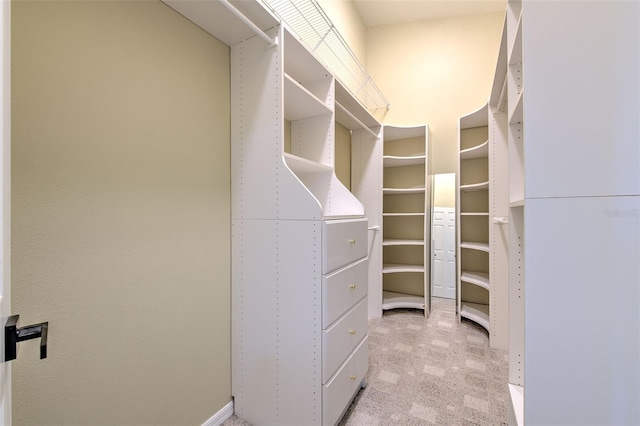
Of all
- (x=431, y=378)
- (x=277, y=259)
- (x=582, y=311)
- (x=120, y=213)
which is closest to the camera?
(x=582, y=311)

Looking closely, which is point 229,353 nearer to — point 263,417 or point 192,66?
point 263,417

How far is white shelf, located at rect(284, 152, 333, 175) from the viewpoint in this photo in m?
1.53

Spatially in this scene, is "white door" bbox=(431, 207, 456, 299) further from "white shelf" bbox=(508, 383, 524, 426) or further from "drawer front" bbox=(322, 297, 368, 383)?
"white shelf" bbox=(508, 383, 524, 426)

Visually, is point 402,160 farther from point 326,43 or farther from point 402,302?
point 402,302

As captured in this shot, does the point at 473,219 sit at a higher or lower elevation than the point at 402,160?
lower

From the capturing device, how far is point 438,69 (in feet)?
10.8

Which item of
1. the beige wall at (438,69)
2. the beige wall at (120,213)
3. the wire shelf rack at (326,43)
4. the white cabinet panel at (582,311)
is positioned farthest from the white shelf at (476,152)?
the beige wall at (120,213)

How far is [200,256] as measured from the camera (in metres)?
1.43

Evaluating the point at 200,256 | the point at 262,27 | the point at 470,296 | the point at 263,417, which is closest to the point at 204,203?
the point at 200,256

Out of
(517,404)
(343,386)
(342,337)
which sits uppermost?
(342,337)

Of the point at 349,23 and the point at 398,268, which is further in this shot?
the point at 398,268

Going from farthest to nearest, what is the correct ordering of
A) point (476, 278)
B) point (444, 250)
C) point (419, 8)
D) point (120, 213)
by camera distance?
point (444, 250) < point (419, 8) < point (476, 278) < point (120, 213)

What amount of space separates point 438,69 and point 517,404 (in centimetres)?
345

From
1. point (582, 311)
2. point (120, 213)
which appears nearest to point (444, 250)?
point (582, 311)
